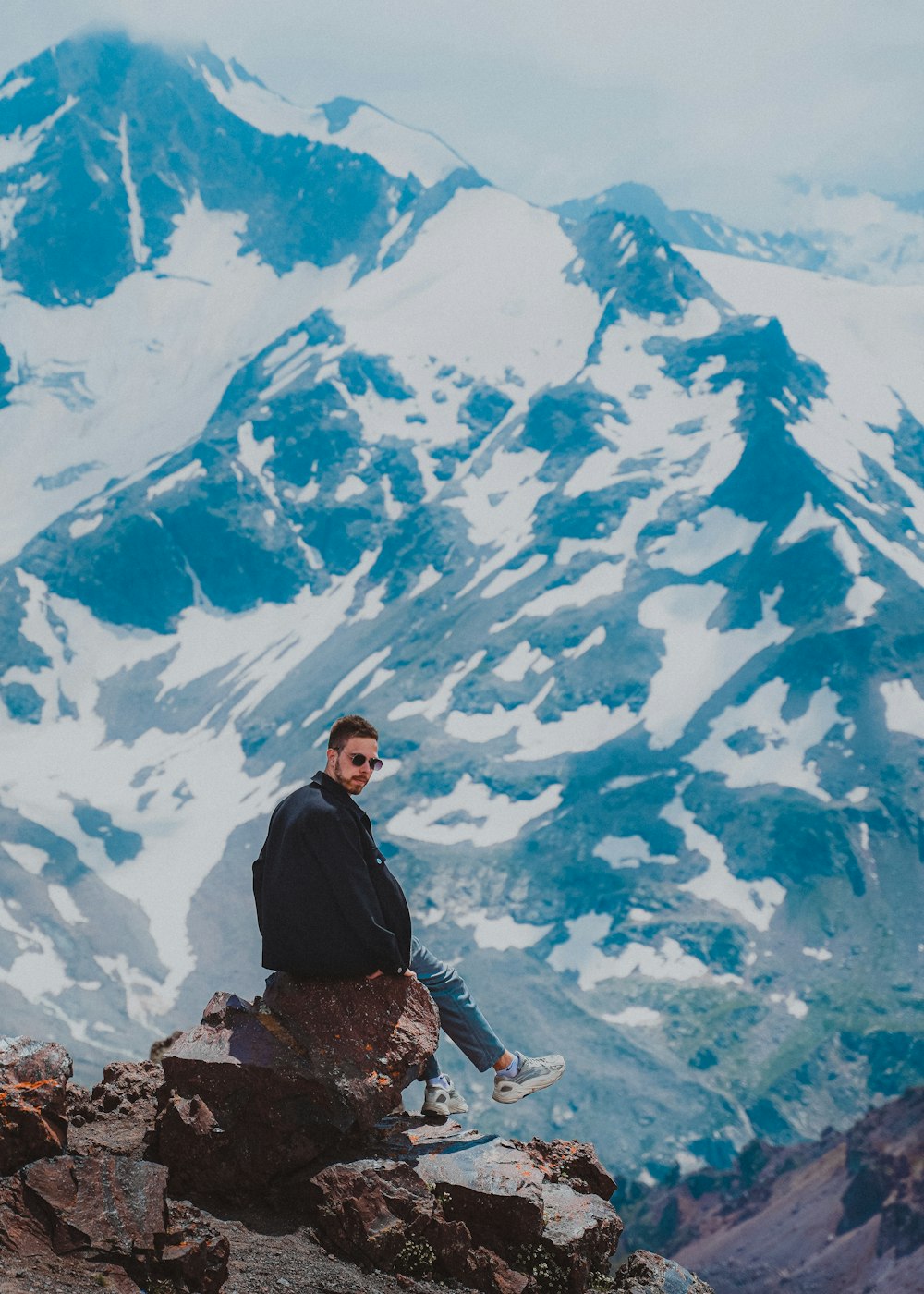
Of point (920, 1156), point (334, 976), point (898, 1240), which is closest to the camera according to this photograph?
point (334, 976)

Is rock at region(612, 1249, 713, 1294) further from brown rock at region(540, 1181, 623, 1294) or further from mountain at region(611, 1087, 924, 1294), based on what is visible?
mountain at region(611, 1087, 924, 1294)

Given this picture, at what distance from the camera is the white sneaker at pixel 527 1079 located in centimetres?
1283

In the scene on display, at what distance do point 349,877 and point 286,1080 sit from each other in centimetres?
206

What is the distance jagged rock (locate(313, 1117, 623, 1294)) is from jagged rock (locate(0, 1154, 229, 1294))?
4.15ft

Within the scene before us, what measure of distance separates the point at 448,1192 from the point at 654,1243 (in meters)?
167

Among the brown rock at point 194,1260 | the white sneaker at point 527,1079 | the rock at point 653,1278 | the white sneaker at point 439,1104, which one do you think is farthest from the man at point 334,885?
the rock at point 653,1278

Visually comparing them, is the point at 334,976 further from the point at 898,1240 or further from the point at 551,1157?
the point at 898,1240

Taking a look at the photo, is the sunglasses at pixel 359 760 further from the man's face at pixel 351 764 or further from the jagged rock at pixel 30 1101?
the jagged rock at pixel 30 1101

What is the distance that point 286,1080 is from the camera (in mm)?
11453

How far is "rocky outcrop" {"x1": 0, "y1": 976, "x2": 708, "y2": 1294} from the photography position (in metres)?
10.6

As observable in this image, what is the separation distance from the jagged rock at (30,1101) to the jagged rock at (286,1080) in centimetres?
96

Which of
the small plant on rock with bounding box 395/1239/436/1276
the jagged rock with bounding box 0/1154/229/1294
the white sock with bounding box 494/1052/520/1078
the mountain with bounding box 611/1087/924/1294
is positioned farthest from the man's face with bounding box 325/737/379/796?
the mountain with bounding box 611/1087/924/1294

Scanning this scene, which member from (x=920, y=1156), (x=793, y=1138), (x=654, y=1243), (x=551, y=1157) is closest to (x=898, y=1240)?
(x=920, y=1156)

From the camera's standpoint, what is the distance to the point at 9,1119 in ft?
35.1
